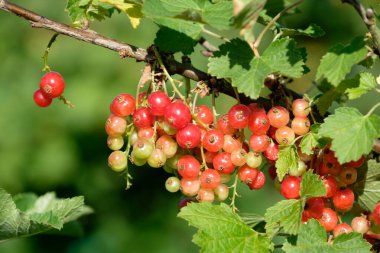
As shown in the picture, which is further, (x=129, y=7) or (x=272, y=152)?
(x=129, y=7)

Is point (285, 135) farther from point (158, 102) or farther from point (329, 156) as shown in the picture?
point (158, 102)

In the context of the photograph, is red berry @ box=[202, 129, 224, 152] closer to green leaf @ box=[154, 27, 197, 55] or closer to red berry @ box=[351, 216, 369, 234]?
green leaf @ box=[154, 27, 197, 55]

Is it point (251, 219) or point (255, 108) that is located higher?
point (255, 108)

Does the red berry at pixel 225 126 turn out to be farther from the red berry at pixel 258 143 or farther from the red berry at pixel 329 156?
the red berry at pixel 329 156

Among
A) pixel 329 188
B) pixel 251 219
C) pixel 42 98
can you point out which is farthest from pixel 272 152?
pixel 42 98

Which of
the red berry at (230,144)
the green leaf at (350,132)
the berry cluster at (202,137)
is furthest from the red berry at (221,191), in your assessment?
the green leaf at (350,132)

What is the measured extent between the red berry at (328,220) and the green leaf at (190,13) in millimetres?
483

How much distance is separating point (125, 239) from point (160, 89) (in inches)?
104

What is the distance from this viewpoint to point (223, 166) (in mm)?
1381

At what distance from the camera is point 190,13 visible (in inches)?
47.6

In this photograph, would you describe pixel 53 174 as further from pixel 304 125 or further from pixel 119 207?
pixel 304 125

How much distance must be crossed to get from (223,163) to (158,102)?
0.20m

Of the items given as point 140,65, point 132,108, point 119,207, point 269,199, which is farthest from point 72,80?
point 132,108

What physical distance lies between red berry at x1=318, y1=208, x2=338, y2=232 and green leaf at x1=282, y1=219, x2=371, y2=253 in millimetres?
99
